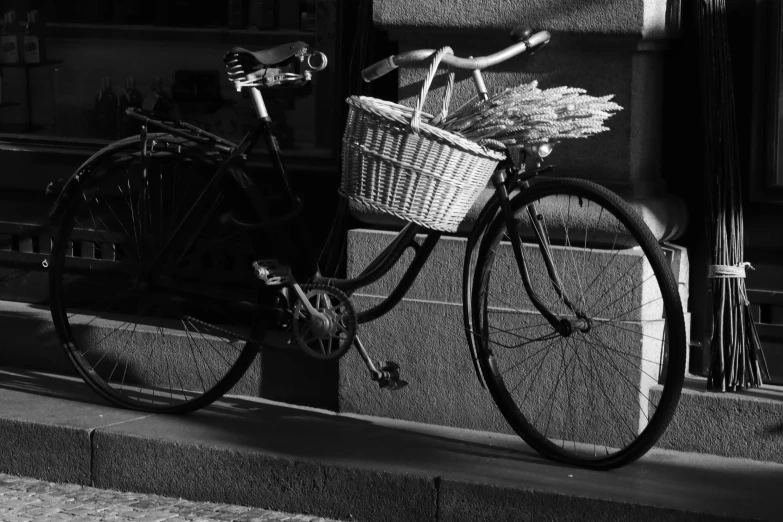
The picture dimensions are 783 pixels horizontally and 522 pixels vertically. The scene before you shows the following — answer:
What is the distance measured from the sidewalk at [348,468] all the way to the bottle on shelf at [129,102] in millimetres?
1457

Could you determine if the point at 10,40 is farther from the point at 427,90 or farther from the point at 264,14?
the point at 427,90

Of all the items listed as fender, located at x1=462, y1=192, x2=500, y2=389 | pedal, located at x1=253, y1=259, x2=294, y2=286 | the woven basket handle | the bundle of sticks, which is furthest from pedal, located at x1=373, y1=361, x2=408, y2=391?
the bundle of sticks

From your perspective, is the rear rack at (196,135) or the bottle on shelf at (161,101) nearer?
the rear rack at (196,135)

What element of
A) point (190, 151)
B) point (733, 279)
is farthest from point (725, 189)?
point (190, 151)

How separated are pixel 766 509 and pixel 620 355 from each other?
2.77 ft

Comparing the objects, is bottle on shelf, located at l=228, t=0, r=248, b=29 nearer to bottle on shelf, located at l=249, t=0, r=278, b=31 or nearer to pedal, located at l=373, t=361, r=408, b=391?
bottle on shelf, located at l=249, t=0, r=278, b=31

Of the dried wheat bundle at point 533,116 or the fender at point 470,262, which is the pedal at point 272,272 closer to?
the fender at point 470,262

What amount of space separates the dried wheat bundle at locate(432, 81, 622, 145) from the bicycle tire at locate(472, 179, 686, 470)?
0.45 metres

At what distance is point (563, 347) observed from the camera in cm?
466

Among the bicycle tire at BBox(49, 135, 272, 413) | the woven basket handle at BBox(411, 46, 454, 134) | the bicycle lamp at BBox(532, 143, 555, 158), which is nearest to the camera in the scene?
the woven basket handle at BBox(411, 46, 454, 134)

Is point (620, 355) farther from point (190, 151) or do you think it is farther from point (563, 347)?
point (190, 151)

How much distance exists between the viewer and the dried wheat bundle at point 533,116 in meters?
3.94

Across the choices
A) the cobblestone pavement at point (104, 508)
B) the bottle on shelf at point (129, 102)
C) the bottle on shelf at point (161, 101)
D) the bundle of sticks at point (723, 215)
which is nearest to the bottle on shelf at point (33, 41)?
the bottle on shelf at point (129, 102)

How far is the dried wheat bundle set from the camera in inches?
155
